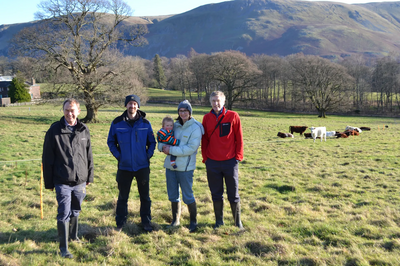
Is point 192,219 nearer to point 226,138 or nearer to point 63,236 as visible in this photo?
point 226,138

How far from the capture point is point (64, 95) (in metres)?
23.1

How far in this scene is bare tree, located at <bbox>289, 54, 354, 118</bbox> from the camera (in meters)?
46.5

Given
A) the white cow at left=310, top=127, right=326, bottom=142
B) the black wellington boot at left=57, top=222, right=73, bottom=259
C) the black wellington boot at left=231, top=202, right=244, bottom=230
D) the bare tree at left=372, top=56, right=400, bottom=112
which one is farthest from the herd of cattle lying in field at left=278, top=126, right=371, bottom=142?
the bare tree at left=372, top=56, right=400, bottom=112

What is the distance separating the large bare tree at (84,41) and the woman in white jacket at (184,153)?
19716 mm

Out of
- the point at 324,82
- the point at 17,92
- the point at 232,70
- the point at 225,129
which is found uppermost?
the point at 232,70

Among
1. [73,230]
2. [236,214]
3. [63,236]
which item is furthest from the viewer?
[236,214]

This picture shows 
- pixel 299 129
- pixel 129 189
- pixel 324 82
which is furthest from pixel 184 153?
pixel 324 82

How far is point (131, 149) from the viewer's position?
520cm

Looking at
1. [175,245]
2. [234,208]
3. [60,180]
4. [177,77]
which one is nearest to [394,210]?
[234,208]

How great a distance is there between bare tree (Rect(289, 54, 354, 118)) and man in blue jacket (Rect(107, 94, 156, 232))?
4638 centimetres

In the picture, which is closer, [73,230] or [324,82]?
[73,230]

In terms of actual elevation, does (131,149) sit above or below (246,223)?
above

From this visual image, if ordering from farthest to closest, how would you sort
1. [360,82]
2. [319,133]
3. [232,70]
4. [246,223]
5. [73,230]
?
[360,82] → [232,70] → [319,133] → [246,223] → [73,230]

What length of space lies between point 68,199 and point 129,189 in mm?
1176
